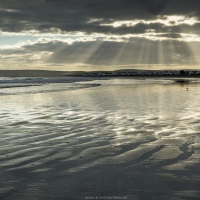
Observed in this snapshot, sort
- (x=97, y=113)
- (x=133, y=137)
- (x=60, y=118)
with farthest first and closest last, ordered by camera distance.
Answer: (x=97, y=113) → (x=60, y=118) → (x=133, y=137)

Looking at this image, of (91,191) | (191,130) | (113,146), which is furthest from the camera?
(191,130)

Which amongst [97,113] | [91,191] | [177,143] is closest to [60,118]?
[97,113]

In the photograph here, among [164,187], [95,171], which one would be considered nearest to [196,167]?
[164,187]

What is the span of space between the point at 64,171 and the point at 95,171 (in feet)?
1.93

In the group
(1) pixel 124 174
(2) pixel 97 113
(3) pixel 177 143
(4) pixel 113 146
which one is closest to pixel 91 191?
(1) pixel 124 174

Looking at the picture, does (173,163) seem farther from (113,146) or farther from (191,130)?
(191,130)

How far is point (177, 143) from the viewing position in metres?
9.02

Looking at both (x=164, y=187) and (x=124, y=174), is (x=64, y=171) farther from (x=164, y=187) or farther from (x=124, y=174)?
(x=164, y=187)

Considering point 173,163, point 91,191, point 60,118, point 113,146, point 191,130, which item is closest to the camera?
point 91,191

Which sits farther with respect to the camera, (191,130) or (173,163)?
(191,130)

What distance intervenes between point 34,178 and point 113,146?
3014 millimetres

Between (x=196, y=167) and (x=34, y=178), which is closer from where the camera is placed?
(x=34, y=178)

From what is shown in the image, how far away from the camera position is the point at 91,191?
18.0 ft

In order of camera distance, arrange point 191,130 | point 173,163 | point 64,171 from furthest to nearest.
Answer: point 191,130, point 173,163, point 64,171
